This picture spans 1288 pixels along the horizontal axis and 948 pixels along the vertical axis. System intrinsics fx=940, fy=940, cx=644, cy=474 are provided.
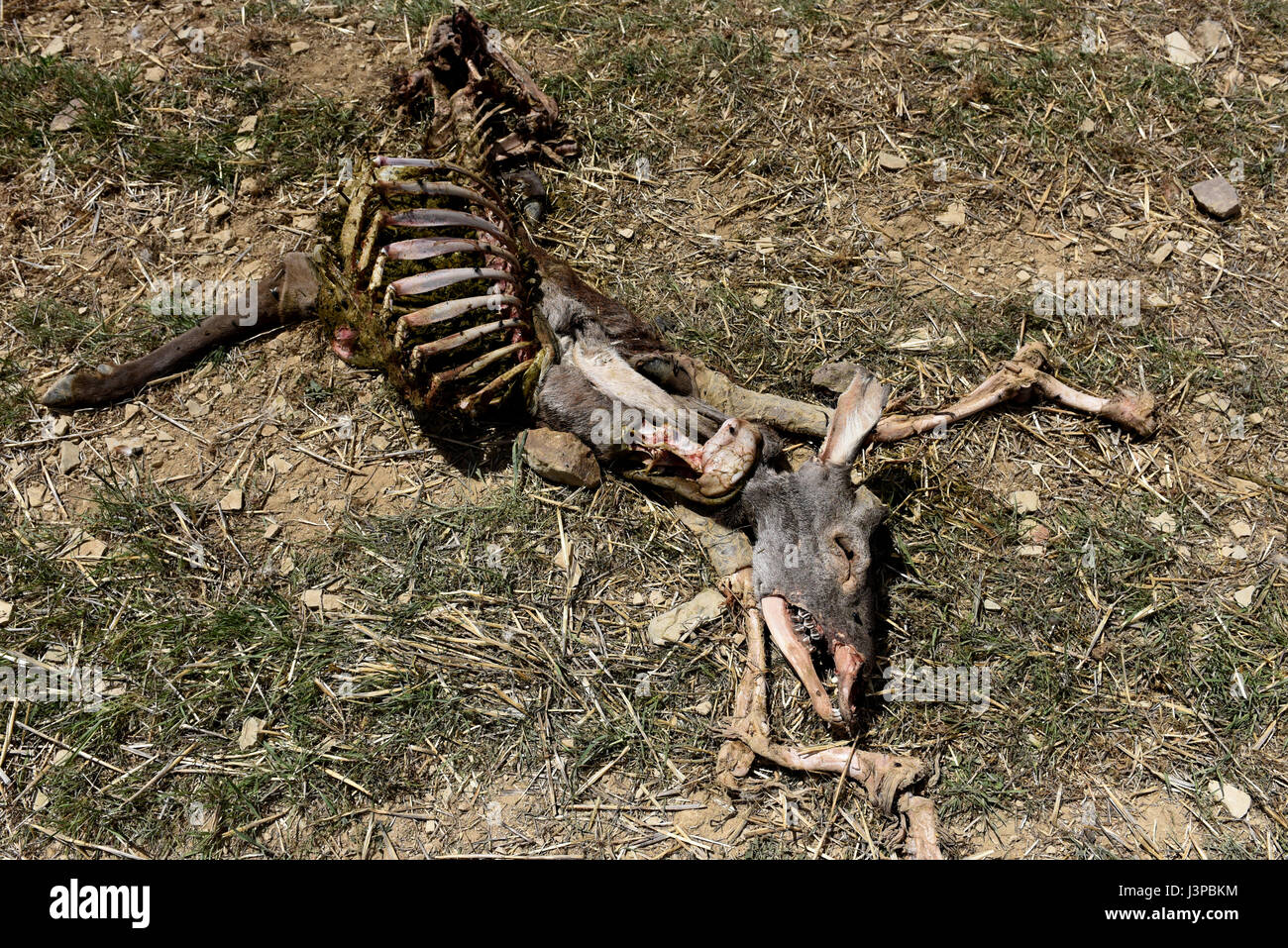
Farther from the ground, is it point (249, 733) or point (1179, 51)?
point (1179, 51)

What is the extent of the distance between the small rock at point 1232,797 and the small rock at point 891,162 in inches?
116

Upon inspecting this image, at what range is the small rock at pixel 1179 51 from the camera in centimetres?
486

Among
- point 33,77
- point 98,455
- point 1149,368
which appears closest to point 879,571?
point 1149,368

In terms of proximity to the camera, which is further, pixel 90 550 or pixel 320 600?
pixel 90 550

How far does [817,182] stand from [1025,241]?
39.3 inches

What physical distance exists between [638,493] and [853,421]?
2.84ft

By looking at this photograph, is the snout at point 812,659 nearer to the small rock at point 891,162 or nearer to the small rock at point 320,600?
the small rock at point 320,600

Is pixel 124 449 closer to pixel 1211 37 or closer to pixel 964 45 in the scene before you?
pixel 964 45

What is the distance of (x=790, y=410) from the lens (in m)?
3.71

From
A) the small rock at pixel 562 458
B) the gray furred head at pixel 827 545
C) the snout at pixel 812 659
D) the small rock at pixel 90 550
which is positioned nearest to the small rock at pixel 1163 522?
the gray furred head at pixel 827 545

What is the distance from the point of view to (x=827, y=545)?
3.26 m

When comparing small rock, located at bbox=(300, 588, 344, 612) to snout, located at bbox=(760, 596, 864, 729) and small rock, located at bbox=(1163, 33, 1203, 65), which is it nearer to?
snout, located at bbox=(760, 596, 864, 729)

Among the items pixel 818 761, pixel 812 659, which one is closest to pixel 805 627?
pixel 812 659

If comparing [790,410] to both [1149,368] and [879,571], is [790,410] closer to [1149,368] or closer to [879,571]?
[879,571]
